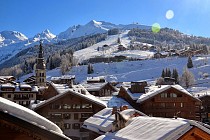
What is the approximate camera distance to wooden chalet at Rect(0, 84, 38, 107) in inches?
2768

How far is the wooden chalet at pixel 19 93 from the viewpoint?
70.3 meters

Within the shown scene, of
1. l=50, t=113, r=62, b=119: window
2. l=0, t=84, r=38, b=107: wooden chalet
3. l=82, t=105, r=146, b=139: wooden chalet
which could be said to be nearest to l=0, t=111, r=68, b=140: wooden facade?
l=82, t=105, r=146, b=139: wooden chalet

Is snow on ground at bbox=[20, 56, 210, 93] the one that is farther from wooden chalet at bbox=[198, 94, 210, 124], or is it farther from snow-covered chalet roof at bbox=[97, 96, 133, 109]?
snow-covered chalet roof at bbox=[97, 96, 133, 109]

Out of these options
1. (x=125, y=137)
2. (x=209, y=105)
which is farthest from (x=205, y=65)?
(x=125, y=137)

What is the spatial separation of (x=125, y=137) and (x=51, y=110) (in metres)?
28.6

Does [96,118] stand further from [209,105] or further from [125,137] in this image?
[209,105]

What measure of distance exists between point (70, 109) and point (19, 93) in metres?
28.7

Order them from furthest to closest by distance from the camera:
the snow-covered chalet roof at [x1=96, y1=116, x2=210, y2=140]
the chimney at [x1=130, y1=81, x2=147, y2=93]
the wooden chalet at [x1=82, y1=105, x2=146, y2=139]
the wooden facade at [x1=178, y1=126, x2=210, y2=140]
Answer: the chimney at [x1=130, y1=81, x2=147, y2=93] → the wooden chalet at [x1=82, y1=105, x2=146, y2=139] → the wooden facade at [x1=178, y1=126, x2=210, y2=140] → the snow-covered chalet roof at [x1=96, y1=116, x2=210, y2=140]

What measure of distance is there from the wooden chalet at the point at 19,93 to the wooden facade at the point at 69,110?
80.8 ft

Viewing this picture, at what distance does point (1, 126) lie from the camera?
841 centimetres

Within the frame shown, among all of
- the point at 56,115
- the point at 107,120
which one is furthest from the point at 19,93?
the point at 107,120

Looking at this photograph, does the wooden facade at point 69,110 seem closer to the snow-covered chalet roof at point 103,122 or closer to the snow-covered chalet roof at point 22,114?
the snow-covered chalet roof at point 103,122

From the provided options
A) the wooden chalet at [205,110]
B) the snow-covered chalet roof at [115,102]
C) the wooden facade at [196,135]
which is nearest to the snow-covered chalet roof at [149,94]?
the snow-covered chalet roof at [115,102]

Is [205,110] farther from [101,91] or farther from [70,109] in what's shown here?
[70,109]
